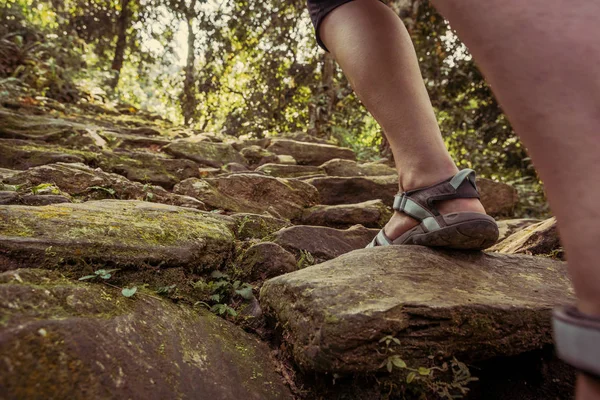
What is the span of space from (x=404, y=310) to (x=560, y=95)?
0.67 meters

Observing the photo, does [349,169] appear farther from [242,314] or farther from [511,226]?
[242,314]

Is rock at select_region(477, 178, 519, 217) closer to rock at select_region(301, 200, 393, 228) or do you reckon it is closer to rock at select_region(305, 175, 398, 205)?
rock at select_region(305, 175, 398, 205)

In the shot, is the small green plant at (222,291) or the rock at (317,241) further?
the rock at (317,241)

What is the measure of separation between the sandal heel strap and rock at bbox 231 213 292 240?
1609 millimetres

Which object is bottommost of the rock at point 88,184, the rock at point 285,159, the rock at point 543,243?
the rock at point 88,184

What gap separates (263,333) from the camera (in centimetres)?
136

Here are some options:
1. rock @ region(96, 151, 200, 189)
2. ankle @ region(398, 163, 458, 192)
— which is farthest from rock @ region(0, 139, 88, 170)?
ankle @ region(398, 163, 458, 192)

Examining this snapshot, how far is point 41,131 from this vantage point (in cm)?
396

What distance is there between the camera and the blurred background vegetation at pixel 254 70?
23.8 feet

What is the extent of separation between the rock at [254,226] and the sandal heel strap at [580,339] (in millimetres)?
1609

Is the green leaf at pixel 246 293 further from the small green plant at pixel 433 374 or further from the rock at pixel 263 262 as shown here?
A: the small green plant at pixel 433 374

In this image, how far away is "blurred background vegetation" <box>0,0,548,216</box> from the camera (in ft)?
23.8

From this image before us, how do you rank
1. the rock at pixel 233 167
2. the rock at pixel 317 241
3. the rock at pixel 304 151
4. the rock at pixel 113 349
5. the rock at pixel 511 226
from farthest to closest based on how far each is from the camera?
1. the rock at pixel 304 151
2. the rock at pixel 233 167
3. the rock at pixel 511 226
4. the rock at pixel 317 241
5. the rock at pixel 113 349

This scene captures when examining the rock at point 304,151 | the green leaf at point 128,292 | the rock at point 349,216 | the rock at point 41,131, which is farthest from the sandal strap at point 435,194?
the rock at point 304,151
